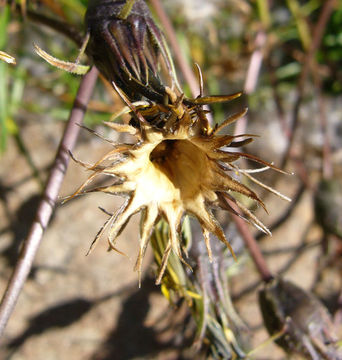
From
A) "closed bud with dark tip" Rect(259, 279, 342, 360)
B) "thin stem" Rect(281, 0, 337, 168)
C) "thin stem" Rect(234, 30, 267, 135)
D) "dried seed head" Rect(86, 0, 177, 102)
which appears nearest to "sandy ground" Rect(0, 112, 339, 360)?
"thin stem" Rect(281, 0, 337, 168)

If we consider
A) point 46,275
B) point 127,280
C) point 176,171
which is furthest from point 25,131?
point 176,171

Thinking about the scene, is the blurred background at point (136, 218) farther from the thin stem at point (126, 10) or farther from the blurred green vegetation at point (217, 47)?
the thin stem at point (126, 10)

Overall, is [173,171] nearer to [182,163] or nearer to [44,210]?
[182,163]

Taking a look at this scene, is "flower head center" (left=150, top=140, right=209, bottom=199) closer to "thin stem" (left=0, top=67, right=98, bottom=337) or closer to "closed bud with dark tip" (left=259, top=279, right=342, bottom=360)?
"thin stem" (left=0, top=67, right=98, bottom=337)

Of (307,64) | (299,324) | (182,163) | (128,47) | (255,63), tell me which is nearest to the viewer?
(128,47)

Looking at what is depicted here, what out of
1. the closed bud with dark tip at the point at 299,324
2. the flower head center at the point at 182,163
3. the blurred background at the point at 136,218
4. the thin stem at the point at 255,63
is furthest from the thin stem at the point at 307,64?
the flower head center at the point at 182,163

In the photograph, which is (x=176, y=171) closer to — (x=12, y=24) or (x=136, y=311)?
(x=136, y=311)

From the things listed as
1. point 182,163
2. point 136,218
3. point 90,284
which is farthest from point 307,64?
point 90,284
